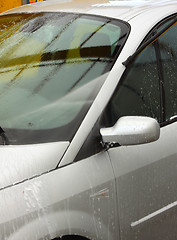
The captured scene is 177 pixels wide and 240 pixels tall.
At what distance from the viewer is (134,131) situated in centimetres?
246

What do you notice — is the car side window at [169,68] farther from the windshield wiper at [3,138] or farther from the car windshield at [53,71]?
the windshield wiper at [3,138]

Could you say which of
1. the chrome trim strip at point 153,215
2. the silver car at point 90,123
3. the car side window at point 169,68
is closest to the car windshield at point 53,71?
the silver car at point 90,123

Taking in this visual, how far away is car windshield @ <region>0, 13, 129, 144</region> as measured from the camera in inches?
103

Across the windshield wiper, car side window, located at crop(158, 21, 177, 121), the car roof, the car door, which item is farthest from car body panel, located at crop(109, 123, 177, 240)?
the car roof

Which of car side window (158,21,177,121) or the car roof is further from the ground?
A: the car roof

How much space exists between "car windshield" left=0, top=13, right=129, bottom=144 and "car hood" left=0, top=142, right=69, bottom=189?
0.07 m

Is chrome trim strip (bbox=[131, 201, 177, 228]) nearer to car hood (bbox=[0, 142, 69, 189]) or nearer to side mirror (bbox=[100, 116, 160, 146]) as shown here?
side mirror (bbox=[100, 116, 160, 146])

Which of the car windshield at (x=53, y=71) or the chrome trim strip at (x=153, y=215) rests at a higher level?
the car windshield at (x=53, y=71)

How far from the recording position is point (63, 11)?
3.28 meters

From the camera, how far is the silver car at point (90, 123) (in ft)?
7.73

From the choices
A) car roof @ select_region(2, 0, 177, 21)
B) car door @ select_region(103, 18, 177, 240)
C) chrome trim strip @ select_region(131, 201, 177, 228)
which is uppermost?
car roof @ select_region(2, 0, 177, 21)

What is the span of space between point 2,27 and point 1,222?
5.42 feet

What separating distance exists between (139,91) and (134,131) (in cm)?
51

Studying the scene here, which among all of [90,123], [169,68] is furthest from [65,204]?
[169,68]
